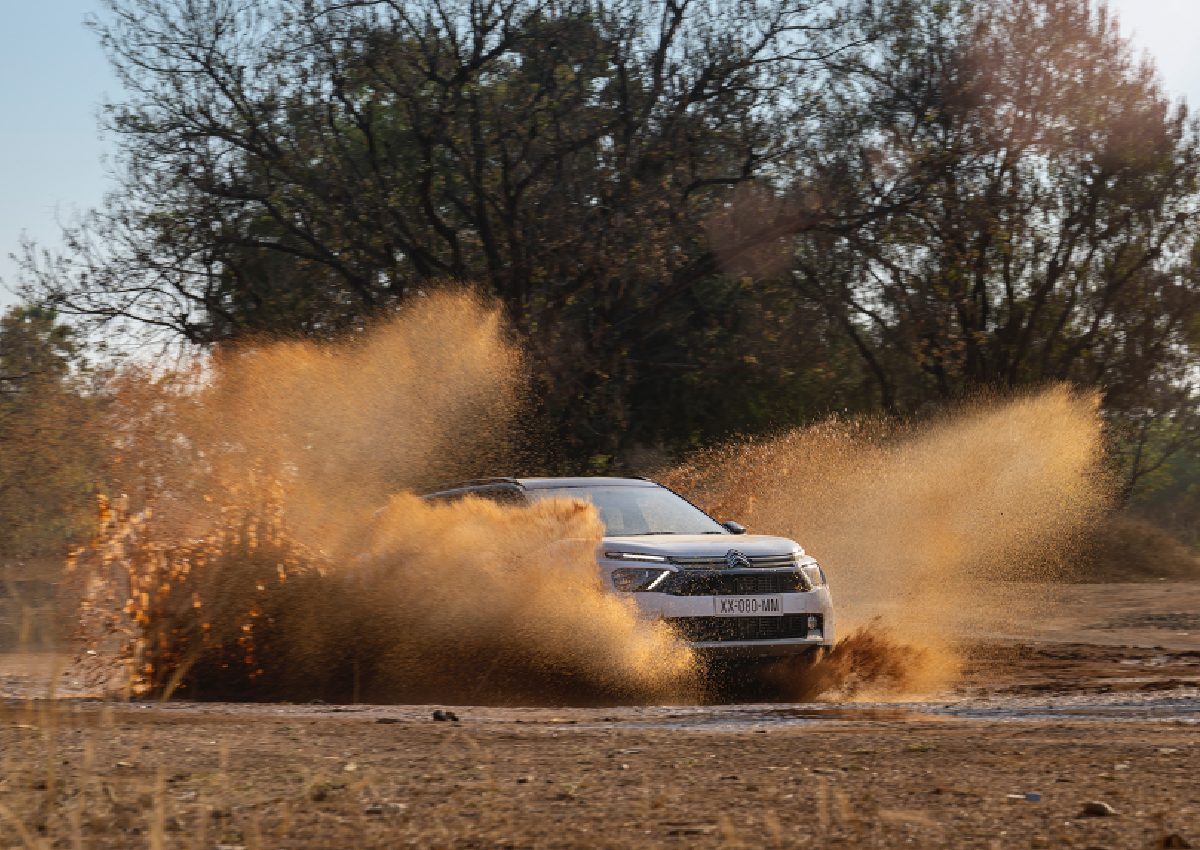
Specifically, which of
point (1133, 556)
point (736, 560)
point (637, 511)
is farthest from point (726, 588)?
point (1133, 556)

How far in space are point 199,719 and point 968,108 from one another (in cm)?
2165

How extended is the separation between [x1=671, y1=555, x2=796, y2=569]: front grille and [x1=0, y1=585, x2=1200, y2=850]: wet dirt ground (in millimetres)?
1137

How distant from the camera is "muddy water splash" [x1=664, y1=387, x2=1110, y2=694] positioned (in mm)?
14703

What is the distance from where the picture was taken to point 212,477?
12828mm

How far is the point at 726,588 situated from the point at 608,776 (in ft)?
14.5

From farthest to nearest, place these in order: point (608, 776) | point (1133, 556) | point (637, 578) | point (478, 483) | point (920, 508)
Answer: point (1133, 556) < point (920, 508) < point (478, 483) < point (637, 578) < point (608, 776)

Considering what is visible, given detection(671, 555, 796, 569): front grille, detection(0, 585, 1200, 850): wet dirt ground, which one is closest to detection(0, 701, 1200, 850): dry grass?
detection(0, 585, 1200, 850): wet dirt ground

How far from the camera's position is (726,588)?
10.5 m

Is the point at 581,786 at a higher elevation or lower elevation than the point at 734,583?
lower

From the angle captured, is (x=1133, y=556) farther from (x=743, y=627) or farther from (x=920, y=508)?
(x=743, y=627)

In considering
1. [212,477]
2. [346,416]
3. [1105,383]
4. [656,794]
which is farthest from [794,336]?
[656,794]

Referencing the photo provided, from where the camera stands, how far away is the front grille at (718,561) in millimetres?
10398

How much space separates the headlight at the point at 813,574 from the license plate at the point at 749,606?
1.30 feet

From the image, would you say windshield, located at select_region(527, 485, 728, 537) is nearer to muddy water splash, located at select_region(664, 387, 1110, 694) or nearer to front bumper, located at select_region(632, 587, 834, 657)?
front bumper, located at select_region(632, 587, 834, 657)
